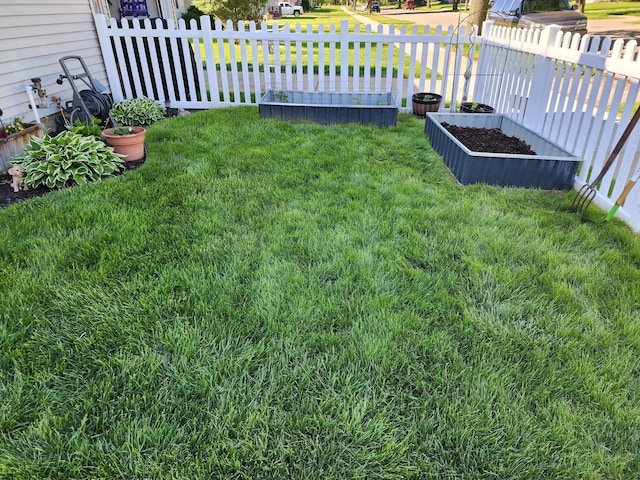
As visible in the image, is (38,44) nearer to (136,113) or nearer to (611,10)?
(136,113)

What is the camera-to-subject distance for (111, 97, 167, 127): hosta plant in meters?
5.11

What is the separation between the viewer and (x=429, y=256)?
8.16ft

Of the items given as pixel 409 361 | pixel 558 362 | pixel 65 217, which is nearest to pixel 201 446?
pixel 409 361

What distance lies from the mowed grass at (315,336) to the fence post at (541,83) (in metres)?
1.24

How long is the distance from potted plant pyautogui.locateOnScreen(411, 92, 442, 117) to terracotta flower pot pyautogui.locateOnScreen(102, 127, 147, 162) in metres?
3.62

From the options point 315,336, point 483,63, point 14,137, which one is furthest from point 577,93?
point 14,137

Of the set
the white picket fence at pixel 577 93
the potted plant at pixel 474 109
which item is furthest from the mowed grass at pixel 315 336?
the potted plant at pixel 474 109

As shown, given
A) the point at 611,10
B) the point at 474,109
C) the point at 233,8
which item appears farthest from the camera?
the point at 611,10

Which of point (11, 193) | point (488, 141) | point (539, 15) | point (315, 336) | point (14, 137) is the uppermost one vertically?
point (539, 15)

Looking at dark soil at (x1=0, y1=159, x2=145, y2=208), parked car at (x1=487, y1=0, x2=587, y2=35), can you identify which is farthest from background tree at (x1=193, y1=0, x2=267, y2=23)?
dark soil at (x1=0, y1=159, x2=145, y2=208)

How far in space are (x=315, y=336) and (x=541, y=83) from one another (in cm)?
378

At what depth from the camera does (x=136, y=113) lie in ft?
16.8

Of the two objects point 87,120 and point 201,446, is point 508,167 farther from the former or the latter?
point 87,120

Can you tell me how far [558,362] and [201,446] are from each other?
156 centimetres
